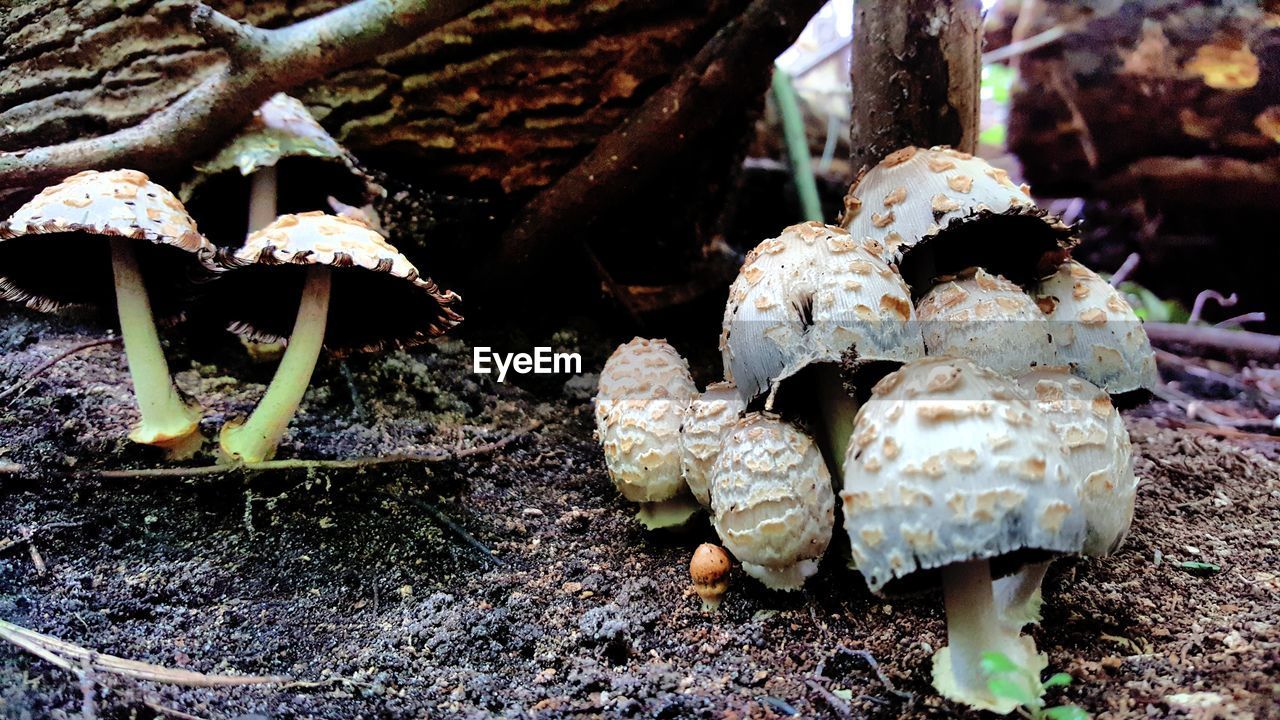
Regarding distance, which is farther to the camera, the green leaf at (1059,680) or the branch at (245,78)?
the branch at (245,78)

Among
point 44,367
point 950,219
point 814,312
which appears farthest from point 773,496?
point 44,367

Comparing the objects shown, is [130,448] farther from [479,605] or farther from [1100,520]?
[1100,520]

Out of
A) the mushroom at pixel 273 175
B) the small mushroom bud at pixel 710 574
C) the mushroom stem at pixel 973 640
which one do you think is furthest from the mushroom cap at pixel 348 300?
the mushroom stem at pixel 973 640

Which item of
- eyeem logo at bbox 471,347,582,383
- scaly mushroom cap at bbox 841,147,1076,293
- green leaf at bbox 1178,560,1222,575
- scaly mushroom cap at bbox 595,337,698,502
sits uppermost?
scaly mushroom cap at bbox 841,147,1076,293

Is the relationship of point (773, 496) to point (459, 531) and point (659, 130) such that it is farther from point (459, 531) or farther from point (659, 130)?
point (659, 130)

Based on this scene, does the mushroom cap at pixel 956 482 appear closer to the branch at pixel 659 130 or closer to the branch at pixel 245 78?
the branch at pixel 659 130

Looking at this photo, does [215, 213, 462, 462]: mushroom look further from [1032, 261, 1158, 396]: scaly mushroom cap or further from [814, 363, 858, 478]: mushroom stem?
[1032, 261, 1158, 396]: scaly mushroom cap

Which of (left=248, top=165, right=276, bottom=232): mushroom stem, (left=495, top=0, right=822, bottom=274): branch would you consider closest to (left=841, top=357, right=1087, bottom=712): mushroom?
(left=495, top=0, right=822, bottom=274): branch

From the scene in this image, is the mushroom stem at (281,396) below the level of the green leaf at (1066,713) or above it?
above
